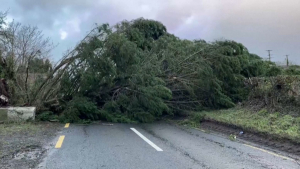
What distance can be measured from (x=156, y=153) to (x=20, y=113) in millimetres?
8588

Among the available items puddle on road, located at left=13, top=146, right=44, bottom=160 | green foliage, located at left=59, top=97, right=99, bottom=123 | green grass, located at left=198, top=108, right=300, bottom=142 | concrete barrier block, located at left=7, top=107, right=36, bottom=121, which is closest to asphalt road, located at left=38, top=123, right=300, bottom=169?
puddle on road, located at left=13, top=146, right=44, bottom=160

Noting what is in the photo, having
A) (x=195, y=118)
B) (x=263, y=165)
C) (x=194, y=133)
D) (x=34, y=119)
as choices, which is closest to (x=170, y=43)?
(x=195, y=118)

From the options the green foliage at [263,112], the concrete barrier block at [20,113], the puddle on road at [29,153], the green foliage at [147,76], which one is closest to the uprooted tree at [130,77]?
the green foliage at [147,76]

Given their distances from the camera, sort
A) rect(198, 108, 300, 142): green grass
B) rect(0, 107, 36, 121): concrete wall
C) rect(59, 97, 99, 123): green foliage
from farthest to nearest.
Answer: rect(59, 97, 99, 123): green foliage → rect(0, 107, 36, 121): concrete wall → rect(198, 108, 300, 142): green grass

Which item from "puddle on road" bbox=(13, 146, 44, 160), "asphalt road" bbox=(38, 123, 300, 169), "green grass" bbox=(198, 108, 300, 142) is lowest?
"asphalt road" bbox=(38, 123, 300, 169)

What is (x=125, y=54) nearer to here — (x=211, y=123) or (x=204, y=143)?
(x=211, y=123)

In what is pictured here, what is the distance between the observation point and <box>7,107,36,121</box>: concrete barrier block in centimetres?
1418

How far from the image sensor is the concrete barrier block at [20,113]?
14.2m

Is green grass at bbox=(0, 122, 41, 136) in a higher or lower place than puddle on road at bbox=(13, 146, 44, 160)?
higher

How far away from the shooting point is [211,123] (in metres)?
14.3

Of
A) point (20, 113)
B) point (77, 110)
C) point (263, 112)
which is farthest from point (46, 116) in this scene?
point (263, 112)

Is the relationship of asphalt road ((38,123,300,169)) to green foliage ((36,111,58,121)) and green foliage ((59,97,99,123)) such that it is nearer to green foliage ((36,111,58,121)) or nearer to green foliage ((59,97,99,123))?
green foliage ((59,97,99,123))

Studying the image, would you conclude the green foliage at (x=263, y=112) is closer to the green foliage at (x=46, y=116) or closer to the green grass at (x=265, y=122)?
the green grass at (x=265, y=122)

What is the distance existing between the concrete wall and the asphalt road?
3915 mm
